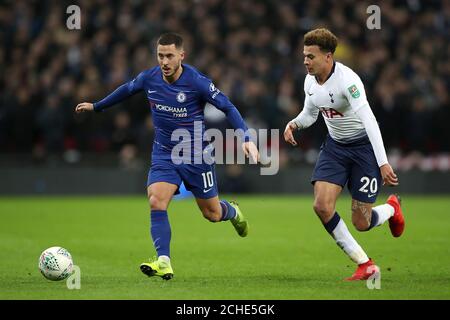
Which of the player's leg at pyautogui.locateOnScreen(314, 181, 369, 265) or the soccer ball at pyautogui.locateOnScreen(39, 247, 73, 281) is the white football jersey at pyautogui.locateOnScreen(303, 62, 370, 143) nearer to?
the player's leg at pyautogui.locateOnScreen(314, 181, 369, 265)

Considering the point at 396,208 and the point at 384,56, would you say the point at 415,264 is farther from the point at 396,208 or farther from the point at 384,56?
the point at 384,56

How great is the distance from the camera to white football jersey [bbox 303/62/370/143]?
8.84m

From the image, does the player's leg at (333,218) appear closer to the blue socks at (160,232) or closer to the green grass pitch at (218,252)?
the green grass pitch at (218,252)

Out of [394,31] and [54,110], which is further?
[394,31]

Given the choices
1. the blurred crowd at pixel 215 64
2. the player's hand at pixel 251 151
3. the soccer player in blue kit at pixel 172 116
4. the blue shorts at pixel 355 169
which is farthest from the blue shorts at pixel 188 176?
the blurred crowd at pixel 215 64

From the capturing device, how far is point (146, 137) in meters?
20.1

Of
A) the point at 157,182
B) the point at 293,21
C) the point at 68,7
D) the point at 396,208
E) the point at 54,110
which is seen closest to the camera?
the point at 157,182

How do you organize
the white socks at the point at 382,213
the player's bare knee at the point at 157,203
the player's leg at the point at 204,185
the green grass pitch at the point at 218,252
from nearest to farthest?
the green grass pitch at the point at 218,252, the player's bare knee at the point at 157,203, the player's leg at the point at 204,185, the white socks at the point at 382,213

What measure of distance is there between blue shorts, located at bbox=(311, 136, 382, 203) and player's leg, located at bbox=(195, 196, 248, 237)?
43.0 inches

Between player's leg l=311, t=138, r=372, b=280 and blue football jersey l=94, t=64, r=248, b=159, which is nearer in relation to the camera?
player's leg l=311, t=138, r=372, b=280

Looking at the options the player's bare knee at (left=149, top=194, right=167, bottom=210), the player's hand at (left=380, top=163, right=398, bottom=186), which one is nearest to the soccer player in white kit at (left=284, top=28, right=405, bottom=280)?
the player's hand at (left=380, top=163, right=398, bottom=186)

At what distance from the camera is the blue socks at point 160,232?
352 inches

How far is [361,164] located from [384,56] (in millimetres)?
13302

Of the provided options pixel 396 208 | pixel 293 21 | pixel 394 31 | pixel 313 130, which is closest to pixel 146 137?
pixel 313 130
